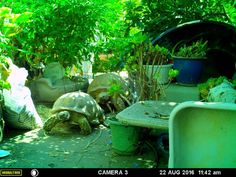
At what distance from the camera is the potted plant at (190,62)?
412 cm

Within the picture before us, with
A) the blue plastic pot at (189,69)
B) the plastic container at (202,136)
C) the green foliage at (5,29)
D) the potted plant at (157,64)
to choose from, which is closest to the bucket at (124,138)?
the potted plant at (157,64)

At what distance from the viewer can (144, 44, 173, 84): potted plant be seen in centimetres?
373

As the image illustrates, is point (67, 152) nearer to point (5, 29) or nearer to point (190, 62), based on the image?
point (5, 29)

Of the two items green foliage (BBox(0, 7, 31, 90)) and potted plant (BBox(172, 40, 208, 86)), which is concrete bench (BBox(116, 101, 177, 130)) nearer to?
potted plant (BBox(172, 40, 208, 86))

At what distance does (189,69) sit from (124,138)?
1344mm

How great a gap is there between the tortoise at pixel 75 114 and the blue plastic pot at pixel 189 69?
49.9 inches

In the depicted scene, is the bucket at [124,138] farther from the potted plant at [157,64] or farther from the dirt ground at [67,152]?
the potted plant at [157,64]

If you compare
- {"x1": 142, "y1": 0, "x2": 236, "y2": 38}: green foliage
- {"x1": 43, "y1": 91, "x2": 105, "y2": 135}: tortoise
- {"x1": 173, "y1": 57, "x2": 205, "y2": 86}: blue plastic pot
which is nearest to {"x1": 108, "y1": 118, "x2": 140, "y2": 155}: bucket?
{"x1": 43, "y1": 91, "x2": 105, "y2": 135}: tortoise

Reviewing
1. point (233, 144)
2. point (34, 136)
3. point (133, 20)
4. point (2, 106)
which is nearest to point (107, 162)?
point (34, 136)

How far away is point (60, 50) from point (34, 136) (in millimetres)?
2178

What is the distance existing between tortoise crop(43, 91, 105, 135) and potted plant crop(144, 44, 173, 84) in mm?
1036

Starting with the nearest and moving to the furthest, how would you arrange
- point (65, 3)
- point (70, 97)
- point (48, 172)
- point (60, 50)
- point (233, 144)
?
point (233, 144)
point (48, 172)
point (70, 97)
point (65, 3)
point (60, 50)

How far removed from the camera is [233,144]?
4.95 ft

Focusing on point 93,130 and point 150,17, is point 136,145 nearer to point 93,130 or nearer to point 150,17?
point 93,130
